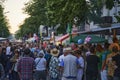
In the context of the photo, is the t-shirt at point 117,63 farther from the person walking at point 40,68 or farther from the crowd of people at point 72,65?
the person walking at point 40,68

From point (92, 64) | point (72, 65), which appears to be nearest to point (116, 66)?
point (72, 65)

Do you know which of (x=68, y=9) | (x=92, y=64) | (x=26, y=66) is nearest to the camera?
(x=26, y=66)

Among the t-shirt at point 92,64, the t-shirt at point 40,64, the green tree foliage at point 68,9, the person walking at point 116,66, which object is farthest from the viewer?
the green tree foliage at point 68,9

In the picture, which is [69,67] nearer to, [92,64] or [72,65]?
[72,65]

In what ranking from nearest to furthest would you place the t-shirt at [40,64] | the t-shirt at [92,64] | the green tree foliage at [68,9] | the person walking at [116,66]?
the person walking at [116,66] < the t-shirt at [92,64] < the t-shirt at [40,64] < the green tree foliage at [68,9]

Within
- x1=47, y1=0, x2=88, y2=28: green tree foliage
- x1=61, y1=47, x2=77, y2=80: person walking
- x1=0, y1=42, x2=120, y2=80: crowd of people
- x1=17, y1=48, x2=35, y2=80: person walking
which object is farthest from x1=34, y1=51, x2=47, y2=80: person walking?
x1=47, y1=0, x2=88, y2=28: green tree foliage

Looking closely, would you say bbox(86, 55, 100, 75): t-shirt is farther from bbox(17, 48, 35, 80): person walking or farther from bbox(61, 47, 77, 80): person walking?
bbox(17, 48, 35, 80): person walking

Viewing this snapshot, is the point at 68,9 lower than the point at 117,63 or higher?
higher

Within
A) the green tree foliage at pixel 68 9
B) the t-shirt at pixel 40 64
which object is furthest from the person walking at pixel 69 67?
the green tree foliage at pixel 68 9

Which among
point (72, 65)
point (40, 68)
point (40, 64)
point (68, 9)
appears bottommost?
point (40, 68)

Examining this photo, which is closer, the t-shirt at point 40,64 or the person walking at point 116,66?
the person walking at point 116,66

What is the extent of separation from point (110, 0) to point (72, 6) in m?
6.01

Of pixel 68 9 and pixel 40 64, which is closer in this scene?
pixel 40 64

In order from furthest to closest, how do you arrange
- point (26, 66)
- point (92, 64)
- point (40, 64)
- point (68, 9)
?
point (68, 9) < point (40, 64) < point (92, 64) < point (26, 66)
